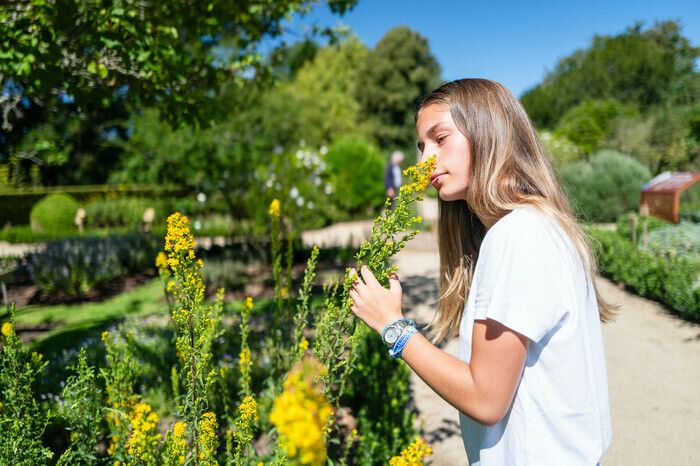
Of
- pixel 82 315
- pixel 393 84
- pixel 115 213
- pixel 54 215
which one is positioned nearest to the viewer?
pixel 82 315

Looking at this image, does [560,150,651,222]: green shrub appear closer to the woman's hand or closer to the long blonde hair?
the long blonde hair

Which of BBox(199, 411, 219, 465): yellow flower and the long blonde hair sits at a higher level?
the long blonde hair

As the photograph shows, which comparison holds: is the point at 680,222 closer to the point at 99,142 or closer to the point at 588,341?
the point at 588,341

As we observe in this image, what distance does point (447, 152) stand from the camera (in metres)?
1.32

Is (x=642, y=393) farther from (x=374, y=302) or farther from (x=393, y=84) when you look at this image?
(x=393, y=84)

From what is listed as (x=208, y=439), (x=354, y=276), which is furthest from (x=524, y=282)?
(x=208, y=439)

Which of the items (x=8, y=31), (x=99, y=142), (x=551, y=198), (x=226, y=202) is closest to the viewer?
(x=551, y=198)

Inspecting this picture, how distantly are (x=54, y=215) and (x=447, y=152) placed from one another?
A: 17.3m

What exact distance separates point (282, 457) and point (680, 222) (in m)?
11.4

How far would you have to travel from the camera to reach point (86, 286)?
820 centimetres

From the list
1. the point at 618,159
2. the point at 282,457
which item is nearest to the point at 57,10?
the point at 282,457

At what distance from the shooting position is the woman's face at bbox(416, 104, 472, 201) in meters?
1.31

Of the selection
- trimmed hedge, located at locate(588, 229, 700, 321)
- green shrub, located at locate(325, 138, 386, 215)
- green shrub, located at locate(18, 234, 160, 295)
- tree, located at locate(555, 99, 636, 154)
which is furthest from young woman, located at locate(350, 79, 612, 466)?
tree, located at locate(555, 99, 636, 154)

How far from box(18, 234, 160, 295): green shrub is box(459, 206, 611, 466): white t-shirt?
868cm
